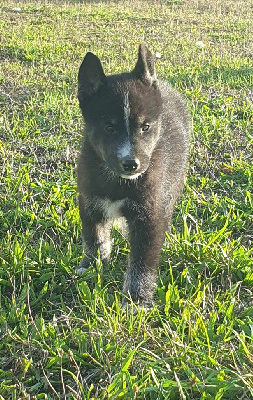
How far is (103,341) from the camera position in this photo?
2.81 m

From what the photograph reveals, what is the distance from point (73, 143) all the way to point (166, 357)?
3282 mm

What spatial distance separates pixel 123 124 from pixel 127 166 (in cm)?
31

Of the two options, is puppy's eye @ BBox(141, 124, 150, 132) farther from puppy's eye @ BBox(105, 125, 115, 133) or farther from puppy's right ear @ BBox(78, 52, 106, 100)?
puppy's right ear @ BBox(78, 52, 106, 100)

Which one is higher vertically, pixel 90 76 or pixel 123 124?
pixel 90 76

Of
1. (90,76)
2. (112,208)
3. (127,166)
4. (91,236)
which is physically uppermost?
(90,76)

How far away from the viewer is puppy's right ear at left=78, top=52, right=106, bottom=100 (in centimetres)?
332

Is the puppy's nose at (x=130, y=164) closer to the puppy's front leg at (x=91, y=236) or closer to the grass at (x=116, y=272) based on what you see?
the puppy's front leg at (x=91, y=236)

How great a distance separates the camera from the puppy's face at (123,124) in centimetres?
313

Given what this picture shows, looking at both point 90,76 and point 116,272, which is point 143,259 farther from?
point 90,76

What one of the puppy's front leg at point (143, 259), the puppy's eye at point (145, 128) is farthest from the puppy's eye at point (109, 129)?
the puppy's front leg at point (143, 259)

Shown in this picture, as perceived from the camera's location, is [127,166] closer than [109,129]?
Yes

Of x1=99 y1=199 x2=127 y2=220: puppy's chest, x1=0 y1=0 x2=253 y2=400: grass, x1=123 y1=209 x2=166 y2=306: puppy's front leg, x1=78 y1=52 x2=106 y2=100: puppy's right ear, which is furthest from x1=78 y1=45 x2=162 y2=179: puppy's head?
x1=0 y1=0 x2=253 y2=400: grass

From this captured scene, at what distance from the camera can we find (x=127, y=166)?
10.1 ft

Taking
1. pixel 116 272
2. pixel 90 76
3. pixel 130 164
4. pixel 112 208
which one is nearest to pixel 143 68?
pixel 90 76
